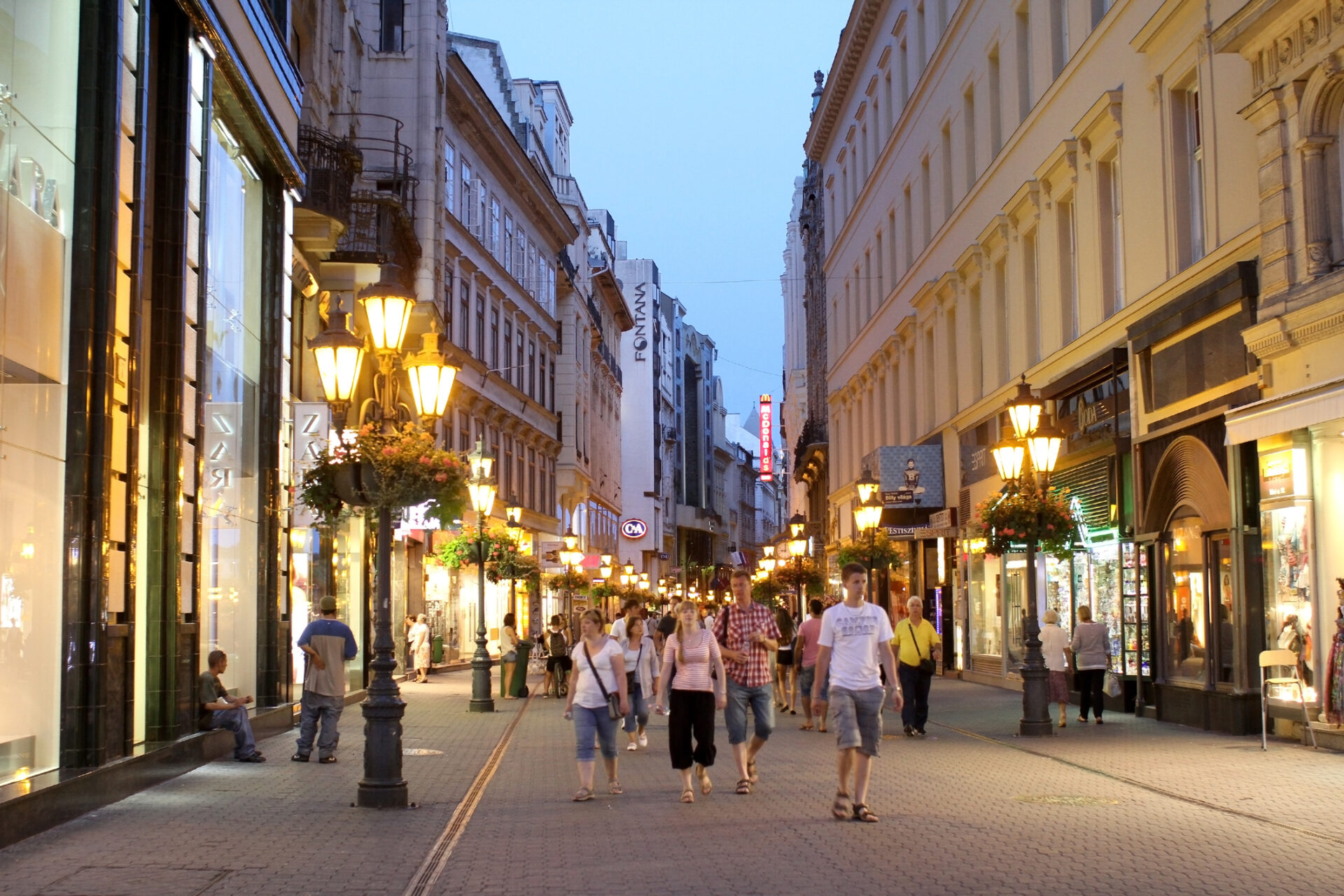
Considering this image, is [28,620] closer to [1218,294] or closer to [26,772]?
[26,772]

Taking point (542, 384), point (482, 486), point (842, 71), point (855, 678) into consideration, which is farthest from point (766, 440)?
point (855, 678)

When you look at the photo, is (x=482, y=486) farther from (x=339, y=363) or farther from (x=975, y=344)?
(x=339, y=363)

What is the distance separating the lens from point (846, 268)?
53812mm

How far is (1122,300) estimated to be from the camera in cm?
2369

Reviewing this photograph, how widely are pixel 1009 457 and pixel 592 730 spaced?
8.40m

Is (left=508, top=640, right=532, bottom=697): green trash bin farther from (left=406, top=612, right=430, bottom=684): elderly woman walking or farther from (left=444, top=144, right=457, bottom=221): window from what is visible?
(left=444, top=144, right=457, bottom=221): window

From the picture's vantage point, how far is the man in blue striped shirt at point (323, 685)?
1672 cm

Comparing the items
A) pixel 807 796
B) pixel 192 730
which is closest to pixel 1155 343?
pixel 807 796

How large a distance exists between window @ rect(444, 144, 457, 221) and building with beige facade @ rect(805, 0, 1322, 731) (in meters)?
11.9

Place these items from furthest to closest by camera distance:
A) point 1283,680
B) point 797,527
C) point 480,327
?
point 480,327
point 797,527
point 1283,680

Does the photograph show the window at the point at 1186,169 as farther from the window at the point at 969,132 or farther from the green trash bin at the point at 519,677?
the green trash bin at the point at 519,677

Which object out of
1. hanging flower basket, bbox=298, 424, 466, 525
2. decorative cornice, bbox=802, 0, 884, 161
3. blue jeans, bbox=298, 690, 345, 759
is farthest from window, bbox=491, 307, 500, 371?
hanging flower basket, bbox=298, 424, 466, 525

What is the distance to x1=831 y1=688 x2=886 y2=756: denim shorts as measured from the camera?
1148 cm

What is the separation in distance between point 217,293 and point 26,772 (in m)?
7.12
